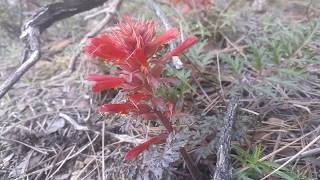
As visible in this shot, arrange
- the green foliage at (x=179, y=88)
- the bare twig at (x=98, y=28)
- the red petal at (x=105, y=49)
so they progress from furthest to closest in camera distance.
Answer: the bare twig at (x=98, y=28) → the green foliage at (x=179, y=88) → the red petal at (x=105, y=49)

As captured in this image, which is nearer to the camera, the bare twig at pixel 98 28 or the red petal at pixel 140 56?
the red petal at pixel 140 56

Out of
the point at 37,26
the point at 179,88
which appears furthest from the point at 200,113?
the point at 37,26

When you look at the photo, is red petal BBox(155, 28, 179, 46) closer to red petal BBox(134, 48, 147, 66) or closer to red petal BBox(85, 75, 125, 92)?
red petal BBox(134, 48, 147, 66)

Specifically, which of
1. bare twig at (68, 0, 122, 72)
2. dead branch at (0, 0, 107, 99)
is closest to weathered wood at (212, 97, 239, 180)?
dead branch at (0, 0, 107, 99)

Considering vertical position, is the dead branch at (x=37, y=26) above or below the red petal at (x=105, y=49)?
below

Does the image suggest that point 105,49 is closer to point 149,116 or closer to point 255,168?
point 149,116

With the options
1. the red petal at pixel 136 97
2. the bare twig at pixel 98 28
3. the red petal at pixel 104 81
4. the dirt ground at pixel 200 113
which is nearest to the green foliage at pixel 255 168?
the dirt ground at pixel 200 113

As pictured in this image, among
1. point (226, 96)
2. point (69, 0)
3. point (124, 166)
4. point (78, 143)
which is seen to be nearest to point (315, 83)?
→ point (226, 96)

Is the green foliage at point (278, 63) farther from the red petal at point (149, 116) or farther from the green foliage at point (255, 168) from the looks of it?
the red petal at point (149, 116)
